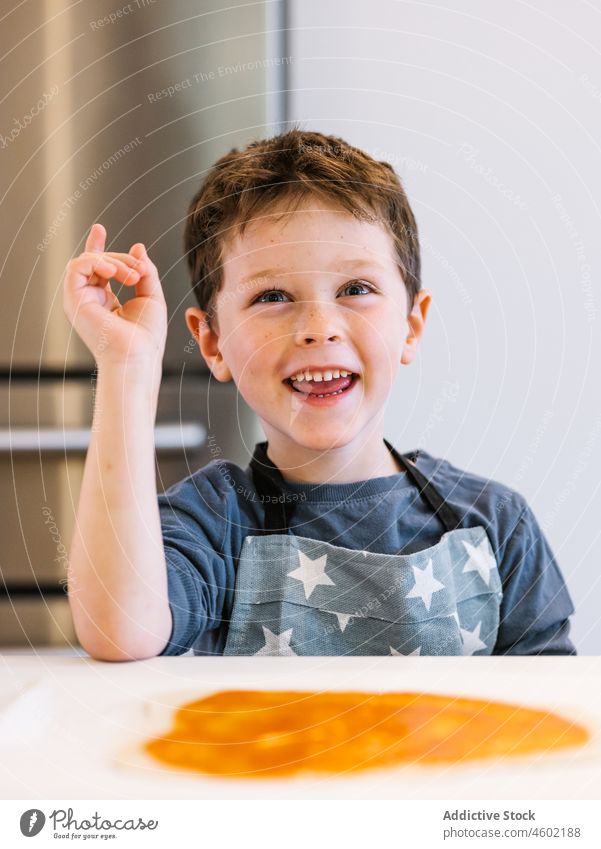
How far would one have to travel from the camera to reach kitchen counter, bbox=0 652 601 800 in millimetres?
333

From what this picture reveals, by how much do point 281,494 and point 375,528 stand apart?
0.24ft

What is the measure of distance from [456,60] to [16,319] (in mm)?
434

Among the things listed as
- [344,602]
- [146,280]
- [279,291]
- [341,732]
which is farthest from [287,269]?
[341,732]

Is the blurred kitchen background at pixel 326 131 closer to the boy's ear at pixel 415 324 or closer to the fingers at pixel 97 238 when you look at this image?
the boy's ear at pixel 415 324

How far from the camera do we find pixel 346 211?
0.64 m

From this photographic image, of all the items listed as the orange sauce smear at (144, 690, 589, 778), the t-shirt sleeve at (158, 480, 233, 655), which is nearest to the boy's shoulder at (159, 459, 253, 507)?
the t-shirt sleeve at (158, 480, 233, 655)

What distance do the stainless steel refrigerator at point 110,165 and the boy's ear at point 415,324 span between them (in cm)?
16

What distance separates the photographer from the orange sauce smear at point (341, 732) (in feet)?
1.17

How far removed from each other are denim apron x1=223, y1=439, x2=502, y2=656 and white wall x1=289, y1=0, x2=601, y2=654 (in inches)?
8.2

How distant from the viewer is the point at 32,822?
0.32 metres

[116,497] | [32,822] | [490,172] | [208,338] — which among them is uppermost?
[490,172]

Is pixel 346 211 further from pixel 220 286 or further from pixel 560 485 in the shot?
pixel 560 485

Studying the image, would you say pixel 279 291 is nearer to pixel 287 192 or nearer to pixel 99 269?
pixel 287 192

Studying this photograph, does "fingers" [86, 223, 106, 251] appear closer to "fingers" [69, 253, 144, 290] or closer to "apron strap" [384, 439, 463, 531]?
"fingers" [69, 253, 144, 290]
